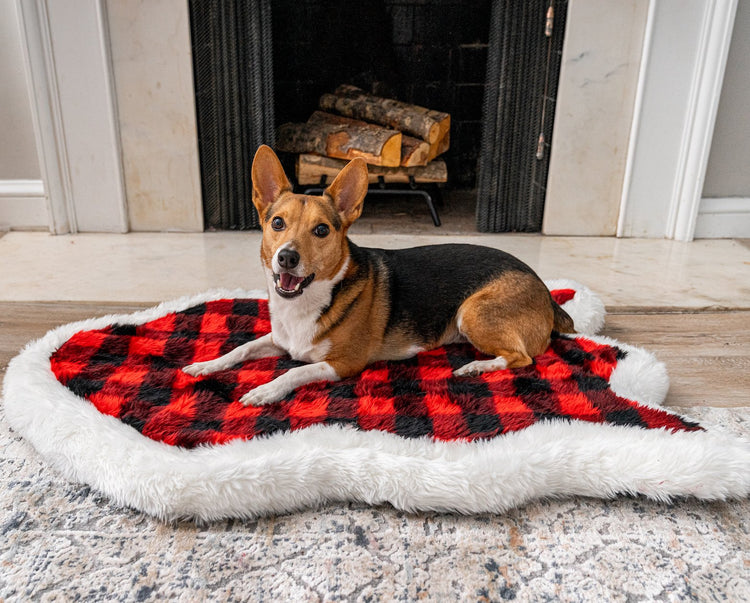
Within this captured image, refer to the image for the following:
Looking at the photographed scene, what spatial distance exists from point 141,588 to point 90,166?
3.01 meters

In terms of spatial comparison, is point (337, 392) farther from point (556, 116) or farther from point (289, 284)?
point (556, 116)

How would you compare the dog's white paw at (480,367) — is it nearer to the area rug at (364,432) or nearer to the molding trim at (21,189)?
the area rug at (364,432)

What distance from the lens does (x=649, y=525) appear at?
1.65 metres

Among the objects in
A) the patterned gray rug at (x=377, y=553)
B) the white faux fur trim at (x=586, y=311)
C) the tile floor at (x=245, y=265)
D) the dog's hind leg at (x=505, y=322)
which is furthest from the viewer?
the tile floor at (x=245, y=265)

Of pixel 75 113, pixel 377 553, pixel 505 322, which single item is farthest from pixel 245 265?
pixel 377 553

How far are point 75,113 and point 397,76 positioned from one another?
204 cm

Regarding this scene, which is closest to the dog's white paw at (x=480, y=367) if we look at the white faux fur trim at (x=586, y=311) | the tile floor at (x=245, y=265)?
the white faux fur trim at (x=586, y=311)

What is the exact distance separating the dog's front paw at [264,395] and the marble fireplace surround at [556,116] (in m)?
2.23

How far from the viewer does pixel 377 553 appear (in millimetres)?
1560

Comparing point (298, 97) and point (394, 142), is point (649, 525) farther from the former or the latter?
point (298, 97)

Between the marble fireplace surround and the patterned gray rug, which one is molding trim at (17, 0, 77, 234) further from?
the patterned gray rug

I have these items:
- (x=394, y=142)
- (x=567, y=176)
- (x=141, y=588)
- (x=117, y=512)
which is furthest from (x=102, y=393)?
(x=567, y=176)

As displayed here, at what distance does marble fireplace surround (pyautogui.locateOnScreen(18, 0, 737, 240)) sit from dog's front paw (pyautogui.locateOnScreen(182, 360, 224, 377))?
1.97 metres

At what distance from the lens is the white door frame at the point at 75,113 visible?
362 centimetres
